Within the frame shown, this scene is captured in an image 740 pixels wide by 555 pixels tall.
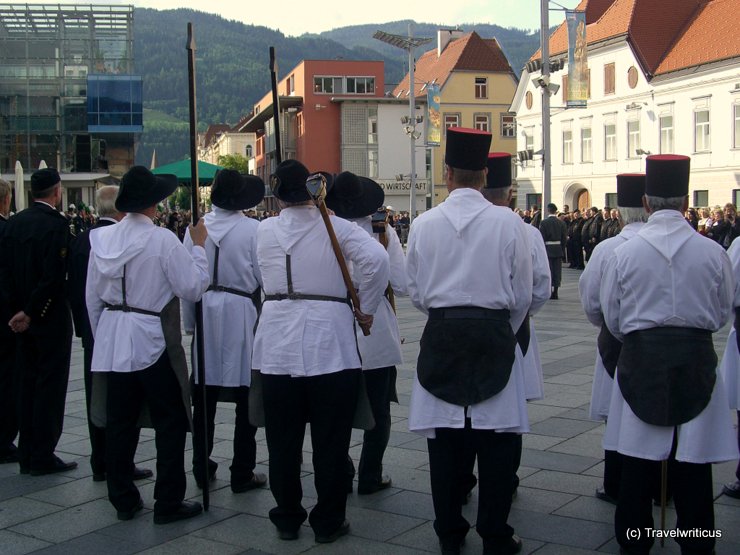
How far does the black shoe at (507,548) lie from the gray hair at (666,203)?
5.81ft

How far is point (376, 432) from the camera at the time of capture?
5.83 metres

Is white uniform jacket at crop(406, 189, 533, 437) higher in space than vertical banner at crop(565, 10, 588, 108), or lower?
lower

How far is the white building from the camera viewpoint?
4134 centimetres

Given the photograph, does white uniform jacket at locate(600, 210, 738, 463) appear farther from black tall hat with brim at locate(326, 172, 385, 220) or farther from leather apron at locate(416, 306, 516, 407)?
black tall hat with brim at locate(326, 172, 385, 220)

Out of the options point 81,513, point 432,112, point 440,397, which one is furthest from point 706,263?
point 432,112

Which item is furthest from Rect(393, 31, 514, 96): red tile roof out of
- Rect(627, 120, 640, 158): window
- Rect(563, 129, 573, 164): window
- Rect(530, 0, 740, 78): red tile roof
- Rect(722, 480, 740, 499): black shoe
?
Rect(722, 480, 740, 499): black shoe

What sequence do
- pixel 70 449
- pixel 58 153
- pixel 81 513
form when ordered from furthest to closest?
pixel 58 153 → pixel 70 449 → pixel 81 513

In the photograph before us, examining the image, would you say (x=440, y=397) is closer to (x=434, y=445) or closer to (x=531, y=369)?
(x=434, y=445)

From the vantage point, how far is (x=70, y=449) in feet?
23.4

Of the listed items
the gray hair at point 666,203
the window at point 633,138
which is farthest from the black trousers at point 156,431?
the window at point 633,138

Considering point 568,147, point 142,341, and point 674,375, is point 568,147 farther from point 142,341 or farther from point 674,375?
point 674,375

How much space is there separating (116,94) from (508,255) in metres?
62.7

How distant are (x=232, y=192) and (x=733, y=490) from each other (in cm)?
355

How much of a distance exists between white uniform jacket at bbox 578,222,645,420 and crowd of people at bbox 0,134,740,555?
13mm
